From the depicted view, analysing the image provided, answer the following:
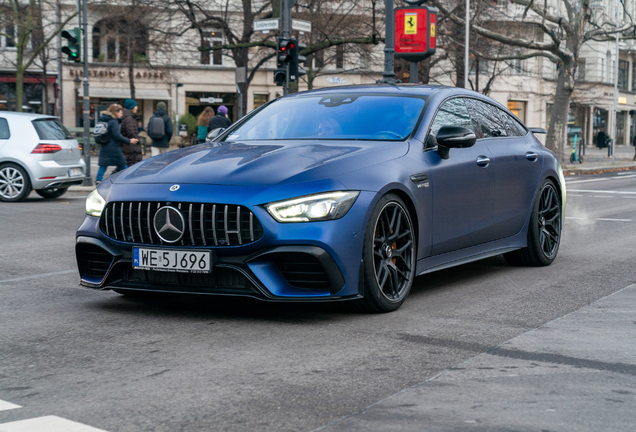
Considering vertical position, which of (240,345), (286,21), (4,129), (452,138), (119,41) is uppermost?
(119,41)

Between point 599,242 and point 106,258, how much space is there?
598 centimetres

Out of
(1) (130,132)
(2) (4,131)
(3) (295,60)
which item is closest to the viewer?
(2) (4,131)

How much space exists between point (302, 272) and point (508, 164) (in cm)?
273

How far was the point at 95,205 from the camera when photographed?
5.54 meters

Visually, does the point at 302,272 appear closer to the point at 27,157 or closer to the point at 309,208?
the point at 309,208

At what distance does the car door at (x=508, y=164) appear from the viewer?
22.7 ft

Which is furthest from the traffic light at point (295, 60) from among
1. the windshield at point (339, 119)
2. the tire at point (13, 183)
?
Result: the windshield at point (339, 119)

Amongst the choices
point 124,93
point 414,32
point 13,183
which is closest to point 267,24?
point 414,32

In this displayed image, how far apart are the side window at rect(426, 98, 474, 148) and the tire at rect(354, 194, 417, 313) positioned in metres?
0.78

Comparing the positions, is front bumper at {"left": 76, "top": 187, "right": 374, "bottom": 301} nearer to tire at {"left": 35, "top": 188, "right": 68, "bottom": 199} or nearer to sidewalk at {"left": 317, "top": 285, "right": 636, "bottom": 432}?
sidewalk at {"left": 317, "top": 285, "right": 636, "bottom": 432}

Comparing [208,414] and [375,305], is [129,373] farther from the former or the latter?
[375,305]

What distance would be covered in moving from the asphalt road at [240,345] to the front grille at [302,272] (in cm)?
26

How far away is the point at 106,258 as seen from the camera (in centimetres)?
543

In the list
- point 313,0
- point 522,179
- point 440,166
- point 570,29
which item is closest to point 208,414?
point 440,166
